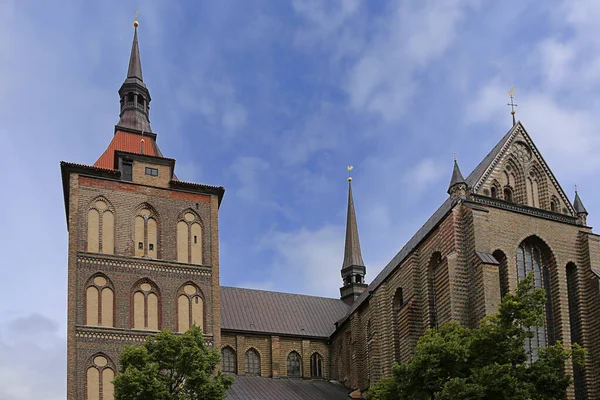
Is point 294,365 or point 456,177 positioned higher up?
point 456,177

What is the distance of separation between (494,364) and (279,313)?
26095 mm

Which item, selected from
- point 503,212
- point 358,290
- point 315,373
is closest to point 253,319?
point 315,373

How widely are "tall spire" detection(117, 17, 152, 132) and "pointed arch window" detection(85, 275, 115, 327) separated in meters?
9.96

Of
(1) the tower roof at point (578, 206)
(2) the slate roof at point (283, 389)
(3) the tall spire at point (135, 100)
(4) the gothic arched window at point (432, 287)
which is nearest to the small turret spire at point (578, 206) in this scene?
(1) the tower roof at point (578, 206)

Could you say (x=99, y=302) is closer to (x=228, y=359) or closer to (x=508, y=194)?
(x=228, y=359)

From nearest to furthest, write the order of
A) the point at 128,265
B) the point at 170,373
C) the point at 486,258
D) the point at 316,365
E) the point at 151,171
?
the point at 170,373 → the point at 486,258 → the point at 128,265 → the point at 151,171 → the point at 316,365

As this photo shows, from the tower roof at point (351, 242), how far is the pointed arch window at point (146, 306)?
21.8m

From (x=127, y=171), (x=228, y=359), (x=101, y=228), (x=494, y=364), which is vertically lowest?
(x=494, y=364)

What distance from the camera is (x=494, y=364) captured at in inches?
976

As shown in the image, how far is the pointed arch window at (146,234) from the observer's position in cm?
4006

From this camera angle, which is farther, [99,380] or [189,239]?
[189,239]

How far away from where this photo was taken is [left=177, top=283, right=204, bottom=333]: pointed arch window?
39.4 metres

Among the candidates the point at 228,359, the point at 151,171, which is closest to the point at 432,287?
the point at 228,359

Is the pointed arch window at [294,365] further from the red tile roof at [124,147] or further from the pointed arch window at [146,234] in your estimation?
the red tile roof at [124,147]
